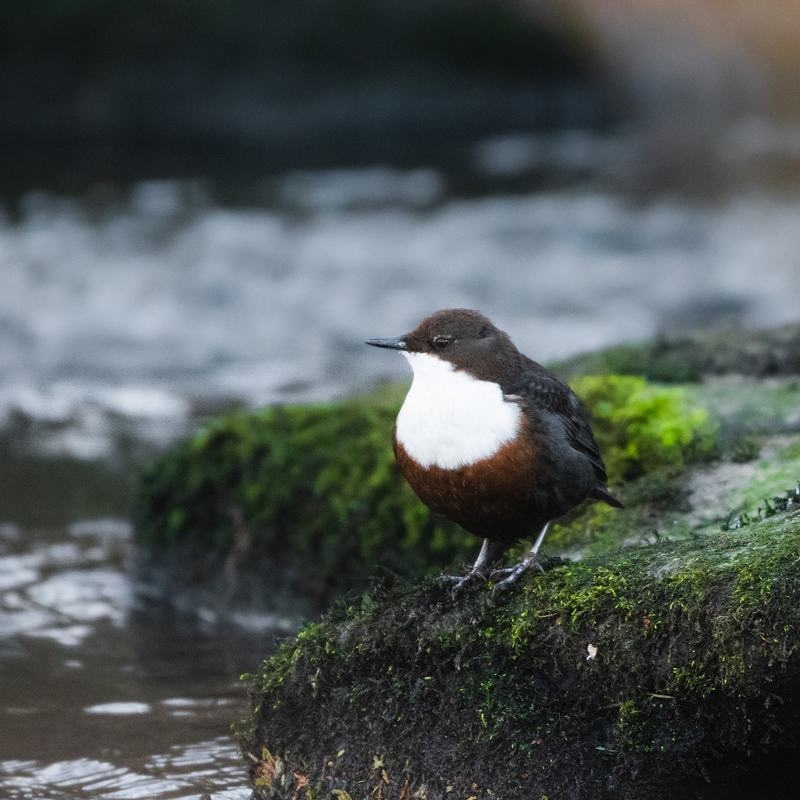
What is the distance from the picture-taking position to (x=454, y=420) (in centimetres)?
335

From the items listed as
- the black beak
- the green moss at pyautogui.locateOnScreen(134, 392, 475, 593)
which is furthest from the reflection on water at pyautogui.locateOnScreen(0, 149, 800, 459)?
the black beak

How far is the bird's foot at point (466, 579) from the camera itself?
11.1ft

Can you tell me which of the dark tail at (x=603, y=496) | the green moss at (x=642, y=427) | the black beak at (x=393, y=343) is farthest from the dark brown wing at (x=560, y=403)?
the green moss at (x=642, y=427)

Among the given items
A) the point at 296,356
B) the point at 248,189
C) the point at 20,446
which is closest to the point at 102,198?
the point at 248,189

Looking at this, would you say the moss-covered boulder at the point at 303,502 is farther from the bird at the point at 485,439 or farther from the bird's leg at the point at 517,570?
the bird's leg at the point at 517,570

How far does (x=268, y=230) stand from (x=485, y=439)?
1099 cm

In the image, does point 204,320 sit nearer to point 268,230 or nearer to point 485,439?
point 268,230

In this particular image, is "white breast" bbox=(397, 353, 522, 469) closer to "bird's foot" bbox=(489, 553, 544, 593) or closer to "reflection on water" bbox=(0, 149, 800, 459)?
"bird's foot" bbox=(489, 553, 544, 593)

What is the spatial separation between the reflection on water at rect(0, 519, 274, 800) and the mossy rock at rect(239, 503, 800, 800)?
84cm

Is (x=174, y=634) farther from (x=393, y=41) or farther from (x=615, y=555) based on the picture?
(x=393, y=41)

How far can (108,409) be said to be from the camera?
9555 mm

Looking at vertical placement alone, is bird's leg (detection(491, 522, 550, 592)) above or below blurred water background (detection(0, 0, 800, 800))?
below

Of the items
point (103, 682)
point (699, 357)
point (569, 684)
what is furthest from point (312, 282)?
point (569, 684)

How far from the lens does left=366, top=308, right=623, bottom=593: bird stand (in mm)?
3348
